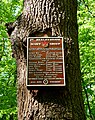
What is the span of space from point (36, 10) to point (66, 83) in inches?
35.3

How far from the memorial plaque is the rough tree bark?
8 cm

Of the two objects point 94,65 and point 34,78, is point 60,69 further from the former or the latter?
point 94,65

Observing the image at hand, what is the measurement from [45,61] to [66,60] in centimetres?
23

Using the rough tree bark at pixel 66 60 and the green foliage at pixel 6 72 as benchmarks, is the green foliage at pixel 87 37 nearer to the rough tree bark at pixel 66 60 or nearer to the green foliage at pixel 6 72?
the green foliage at pixel 6 72

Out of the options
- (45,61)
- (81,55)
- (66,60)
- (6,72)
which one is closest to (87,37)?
(81,55)

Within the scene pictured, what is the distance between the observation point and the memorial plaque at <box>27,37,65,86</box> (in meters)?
2.26

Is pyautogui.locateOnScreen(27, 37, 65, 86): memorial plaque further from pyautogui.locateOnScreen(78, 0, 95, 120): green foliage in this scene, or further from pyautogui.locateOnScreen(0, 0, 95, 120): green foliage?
pyautogui.locateOnScreen(78, 0, 95, 120): green foliage

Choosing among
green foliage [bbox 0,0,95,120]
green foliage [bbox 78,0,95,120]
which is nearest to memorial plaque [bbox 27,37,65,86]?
green foliage [bbox 0,0,95,120]

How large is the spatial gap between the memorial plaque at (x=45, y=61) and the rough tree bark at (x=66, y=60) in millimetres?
75

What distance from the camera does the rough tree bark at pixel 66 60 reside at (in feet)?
7.29

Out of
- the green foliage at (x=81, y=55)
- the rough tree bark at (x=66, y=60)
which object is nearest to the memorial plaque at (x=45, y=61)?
the rough tree bark at (x=66, y=60)

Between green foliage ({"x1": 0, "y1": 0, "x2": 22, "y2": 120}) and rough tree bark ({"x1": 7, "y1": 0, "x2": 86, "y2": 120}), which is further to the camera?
green foliage ({"x1": 0, "y1": 0, "x2": 22, "y2": 120})

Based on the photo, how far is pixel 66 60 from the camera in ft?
7.92

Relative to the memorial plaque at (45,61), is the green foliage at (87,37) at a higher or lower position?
higher
